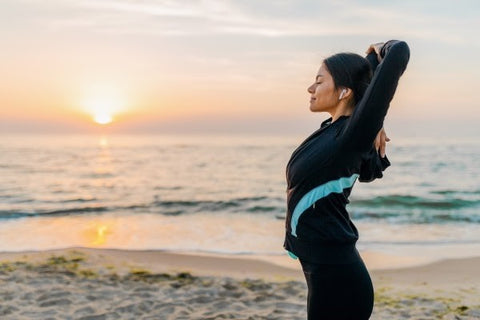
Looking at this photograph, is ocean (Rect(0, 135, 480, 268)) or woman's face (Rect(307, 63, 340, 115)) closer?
woman's face (Rect(307, 63, 340, 115))

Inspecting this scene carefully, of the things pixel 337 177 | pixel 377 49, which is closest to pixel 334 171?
pixel 337 177

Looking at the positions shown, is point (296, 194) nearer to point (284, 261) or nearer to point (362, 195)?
point (284, 261)

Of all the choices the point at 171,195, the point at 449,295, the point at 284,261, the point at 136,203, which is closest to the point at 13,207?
the point at 136,203

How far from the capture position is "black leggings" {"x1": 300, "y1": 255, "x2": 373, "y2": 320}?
2375 mm

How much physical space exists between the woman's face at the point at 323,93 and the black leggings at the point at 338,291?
28.1 inches

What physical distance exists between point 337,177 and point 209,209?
14069mm

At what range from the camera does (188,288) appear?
21.7 ft

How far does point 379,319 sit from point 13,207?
43.4 feet

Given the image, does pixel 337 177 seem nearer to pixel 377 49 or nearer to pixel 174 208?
pixel 377 49

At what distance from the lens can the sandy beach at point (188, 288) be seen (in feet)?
18.6

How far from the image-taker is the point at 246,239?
10906 mm

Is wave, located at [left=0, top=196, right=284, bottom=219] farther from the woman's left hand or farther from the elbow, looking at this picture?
the elbow

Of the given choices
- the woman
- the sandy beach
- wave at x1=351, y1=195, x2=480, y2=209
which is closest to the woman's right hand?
the woman

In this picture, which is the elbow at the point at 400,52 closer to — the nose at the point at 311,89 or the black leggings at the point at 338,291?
the nose at the point at 311,89
